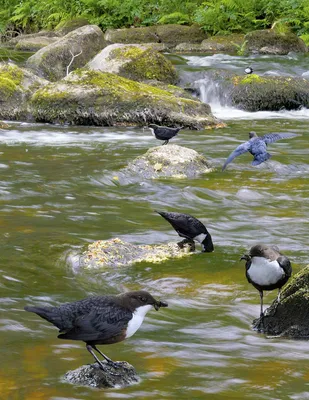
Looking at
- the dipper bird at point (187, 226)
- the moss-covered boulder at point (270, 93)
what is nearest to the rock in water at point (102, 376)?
the dipper bird at point (187, 226)

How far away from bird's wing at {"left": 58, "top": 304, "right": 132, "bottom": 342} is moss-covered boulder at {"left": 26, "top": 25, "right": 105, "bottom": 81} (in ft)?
53.3

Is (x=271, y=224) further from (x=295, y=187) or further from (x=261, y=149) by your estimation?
(x=295, y=187)

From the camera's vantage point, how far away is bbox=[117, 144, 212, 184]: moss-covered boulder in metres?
11.0

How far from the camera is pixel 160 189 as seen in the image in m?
10.4

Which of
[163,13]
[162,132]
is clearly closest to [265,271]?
[162,132]

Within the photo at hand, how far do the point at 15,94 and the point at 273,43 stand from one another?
13428mm

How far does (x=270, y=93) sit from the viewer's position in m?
18.9

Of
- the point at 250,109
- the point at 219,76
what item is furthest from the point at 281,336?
the point at 219,76

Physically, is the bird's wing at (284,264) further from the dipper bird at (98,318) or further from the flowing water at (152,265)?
the dipper bird at (98,318)

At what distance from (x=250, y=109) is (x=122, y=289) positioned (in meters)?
13.3

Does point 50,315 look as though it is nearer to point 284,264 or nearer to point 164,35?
point 284,264

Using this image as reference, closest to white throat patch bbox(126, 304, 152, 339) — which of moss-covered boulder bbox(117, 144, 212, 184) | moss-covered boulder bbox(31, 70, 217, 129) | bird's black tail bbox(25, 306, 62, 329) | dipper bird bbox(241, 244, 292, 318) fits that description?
bird's black tail bbox(25, 306, 62, 329)

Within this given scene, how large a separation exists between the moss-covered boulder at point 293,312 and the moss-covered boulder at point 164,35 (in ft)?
85.5

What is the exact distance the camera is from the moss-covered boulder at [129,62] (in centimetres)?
1908
